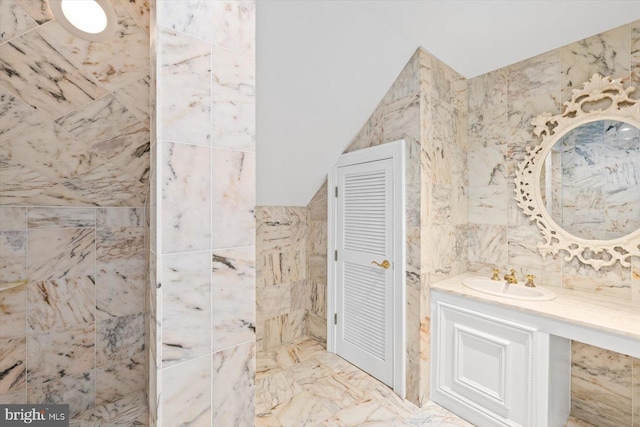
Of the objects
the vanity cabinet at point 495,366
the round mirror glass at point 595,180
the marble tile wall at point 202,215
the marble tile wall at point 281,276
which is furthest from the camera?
the marble tile wall at point 281,276

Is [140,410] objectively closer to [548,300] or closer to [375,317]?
[375,317]

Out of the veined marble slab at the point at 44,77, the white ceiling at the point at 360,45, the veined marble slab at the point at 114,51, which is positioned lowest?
the veined marble slab at the point at 44,77

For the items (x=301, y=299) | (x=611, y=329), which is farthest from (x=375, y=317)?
(x=611, y=329)

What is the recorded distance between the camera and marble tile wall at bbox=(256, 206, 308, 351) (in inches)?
112

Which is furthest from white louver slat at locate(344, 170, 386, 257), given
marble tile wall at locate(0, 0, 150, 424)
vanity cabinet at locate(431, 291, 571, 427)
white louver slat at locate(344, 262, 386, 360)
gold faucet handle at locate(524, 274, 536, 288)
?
marble tile wall at locate(0, 0, 150, 424)

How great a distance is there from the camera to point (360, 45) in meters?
1.91

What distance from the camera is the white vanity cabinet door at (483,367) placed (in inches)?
65.6

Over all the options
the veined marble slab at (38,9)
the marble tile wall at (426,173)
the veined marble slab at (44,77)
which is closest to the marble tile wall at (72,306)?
the veined marble slab at (44,77)

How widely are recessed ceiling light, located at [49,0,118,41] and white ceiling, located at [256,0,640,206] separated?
707mm

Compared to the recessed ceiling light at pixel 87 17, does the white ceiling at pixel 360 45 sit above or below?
above

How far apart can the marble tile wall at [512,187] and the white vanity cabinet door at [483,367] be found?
596 mm

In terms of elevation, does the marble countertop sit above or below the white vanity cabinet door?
above

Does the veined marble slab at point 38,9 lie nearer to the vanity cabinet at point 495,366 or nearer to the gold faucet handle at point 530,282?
the vanity cabinet at point 495,366

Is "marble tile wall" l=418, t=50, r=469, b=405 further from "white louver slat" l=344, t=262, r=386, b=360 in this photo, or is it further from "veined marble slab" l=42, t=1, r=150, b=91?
"veined marble slab" l=42, t=1, r=150, b=91
